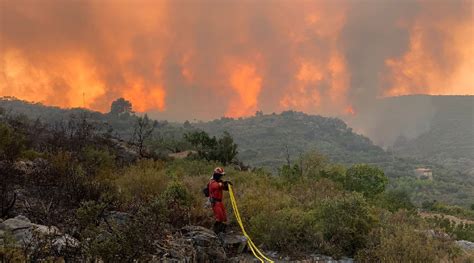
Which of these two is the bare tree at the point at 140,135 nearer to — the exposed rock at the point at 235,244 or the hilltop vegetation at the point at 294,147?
the exposed rock at the point at 235,244

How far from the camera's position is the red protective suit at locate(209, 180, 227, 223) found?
11.1 m

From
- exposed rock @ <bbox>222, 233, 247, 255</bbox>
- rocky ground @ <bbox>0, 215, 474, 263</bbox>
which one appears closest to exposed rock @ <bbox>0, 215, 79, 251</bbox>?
rocky ground @ <bbox>0, 215, 474, 263</bbox>

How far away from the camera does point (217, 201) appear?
11.2 metres

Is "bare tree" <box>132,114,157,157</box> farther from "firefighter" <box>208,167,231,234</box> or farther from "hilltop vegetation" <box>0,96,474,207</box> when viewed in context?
"hilltop vegetation" <box>0,96,474,207</box>

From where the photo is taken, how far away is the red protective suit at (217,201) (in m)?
11.1

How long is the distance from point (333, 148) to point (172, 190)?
163m

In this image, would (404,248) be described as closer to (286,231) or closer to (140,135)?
(286,231)

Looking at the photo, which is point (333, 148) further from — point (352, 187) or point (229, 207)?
point (229, 207)

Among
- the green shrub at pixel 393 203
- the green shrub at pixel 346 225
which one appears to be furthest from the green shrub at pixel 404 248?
the green shrub at pixel 393 203

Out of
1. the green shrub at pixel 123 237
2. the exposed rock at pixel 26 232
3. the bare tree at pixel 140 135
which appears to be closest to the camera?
the green shrub at pixel 123 237

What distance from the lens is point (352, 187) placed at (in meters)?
24.4

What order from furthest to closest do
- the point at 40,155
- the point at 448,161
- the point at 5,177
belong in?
the point at 448,161
the point at 40,155
the point at 5,177

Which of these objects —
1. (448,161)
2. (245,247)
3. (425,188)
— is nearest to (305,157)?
(245,247)

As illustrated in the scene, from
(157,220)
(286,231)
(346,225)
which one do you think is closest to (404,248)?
(346,225)
